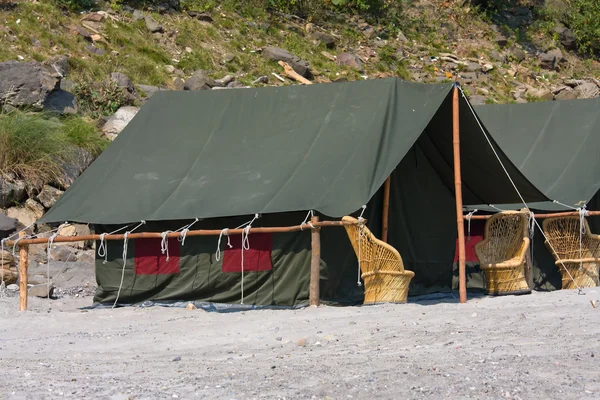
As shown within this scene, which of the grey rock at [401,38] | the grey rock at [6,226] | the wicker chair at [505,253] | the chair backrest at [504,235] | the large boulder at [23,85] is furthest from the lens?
the grey rock at [401,38]

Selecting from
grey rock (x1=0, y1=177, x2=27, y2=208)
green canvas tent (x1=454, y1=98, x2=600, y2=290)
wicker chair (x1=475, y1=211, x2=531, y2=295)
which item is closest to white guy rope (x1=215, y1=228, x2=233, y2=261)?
wicker chair (x1=475, y1=211, x2=531, y2=295)

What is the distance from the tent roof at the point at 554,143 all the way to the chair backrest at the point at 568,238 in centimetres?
29

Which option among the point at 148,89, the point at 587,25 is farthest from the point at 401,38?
the point at 148,89

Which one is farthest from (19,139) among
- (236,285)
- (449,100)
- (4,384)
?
(4,384)

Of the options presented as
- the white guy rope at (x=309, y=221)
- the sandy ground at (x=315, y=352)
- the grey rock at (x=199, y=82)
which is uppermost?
the grey rock at (x=199, y=82)

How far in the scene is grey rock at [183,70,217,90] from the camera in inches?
664

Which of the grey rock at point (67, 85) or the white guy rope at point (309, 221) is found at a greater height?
the grey rock at point (67, 85)

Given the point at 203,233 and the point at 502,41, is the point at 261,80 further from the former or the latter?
the point at 203,233

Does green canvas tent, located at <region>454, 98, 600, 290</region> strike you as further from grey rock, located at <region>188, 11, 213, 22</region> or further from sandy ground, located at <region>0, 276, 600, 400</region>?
grey rock, located at <region>188, 11, 213, 22</region>

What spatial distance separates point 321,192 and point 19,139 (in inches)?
236

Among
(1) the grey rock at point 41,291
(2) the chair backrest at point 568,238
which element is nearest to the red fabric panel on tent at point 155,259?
(1) the grey rock at point 41,291

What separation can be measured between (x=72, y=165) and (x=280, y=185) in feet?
17.7

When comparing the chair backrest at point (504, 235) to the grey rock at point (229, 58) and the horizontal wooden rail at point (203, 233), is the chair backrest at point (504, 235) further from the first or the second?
the grey rock at point (229, 58)

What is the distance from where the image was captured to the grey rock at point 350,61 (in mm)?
21141
